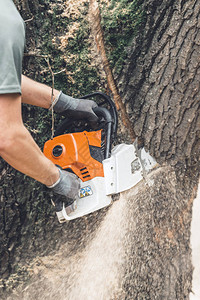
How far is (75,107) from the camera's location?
6.28 feet

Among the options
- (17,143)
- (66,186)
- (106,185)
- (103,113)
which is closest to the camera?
(17,143)

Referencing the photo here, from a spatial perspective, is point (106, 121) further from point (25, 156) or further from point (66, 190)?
point (25, 156)

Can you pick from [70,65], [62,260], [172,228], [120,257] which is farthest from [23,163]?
[172,228]

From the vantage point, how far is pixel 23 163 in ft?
4.59

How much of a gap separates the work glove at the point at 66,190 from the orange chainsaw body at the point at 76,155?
2.9 inches

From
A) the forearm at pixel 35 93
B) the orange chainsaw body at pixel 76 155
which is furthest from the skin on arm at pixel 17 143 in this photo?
the forearm at pixel 35 93

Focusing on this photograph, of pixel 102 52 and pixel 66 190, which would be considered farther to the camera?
pixel 102 52

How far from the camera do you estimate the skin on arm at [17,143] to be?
120 cm

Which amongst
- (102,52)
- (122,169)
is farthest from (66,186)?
(102,52)

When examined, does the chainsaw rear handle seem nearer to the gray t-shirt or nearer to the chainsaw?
the chainsaw

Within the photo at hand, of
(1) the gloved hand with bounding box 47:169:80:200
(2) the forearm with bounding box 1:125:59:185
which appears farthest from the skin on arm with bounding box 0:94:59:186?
(1) the gloved hand with bounding box 47:169:80:200

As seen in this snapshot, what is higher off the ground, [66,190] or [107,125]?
[107,125]

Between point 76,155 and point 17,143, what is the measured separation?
575mm

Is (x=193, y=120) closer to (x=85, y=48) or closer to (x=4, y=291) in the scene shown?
(x=85, y=48)
